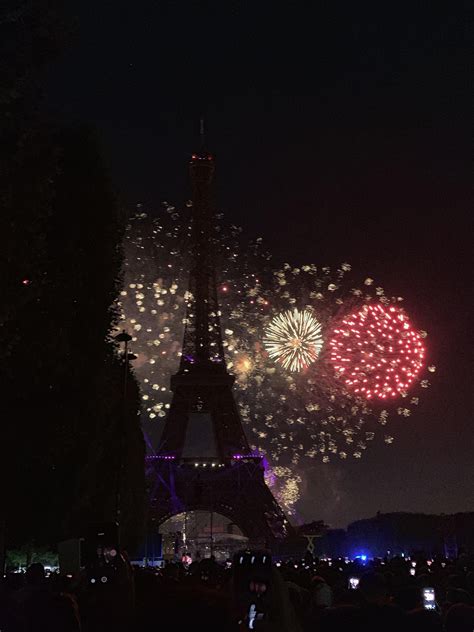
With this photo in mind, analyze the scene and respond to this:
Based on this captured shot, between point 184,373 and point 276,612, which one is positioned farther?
point 184,373

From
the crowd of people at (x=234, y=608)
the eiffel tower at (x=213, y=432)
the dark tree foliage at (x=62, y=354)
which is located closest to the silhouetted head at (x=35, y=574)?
the crowd of people at (x=234, y=608)

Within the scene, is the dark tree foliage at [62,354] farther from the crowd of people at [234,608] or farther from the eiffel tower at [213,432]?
the eiffel tower at [213,432]

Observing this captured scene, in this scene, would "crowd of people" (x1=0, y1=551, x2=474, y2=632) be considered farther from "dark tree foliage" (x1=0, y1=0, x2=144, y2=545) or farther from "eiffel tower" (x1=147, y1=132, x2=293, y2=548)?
"eiffel tower" (x1=147, y1=132, x2=293, y2=548)

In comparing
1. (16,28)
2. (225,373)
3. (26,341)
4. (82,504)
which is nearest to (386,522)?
(225,373)

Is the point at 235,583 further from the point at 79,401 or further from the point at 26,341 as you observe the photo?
the point at 79,401

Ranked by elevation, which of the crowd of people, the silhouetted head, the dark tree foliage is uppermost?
the dark tree foliage

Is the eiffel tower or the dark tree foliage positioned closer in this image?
the dark tree foliage

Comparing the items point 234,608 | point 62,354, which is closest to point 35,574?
point 234,608

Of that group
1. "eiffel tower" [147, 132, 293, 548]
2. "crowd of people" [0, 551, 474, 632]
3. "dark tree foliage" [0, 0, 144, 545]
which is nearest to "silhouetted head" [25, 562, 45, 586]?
"crowd of people" [0, 551, 474, 632]

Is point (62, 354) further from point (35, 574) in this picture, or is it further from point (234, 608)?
point (234, 608)
